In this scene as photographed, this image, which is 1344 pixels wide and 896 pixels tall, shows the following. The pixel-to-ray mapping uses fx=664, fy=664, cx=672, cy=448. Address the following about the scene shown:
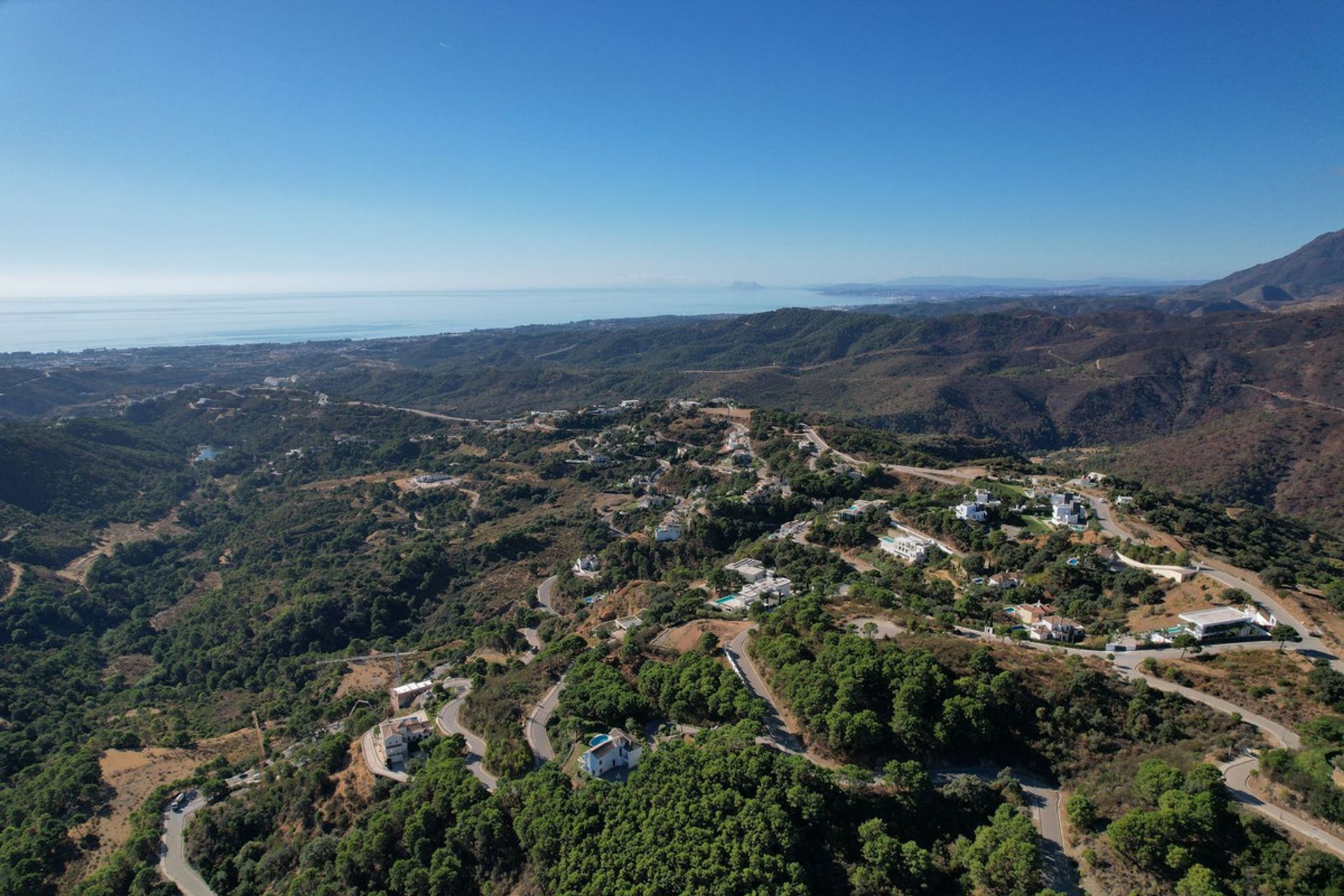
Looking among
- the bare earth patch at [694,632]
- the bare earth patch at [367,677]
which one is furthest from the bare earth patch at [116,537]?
the bare earth patch at [694,632]

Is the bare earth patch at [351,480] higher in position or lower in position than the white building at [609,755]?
lower

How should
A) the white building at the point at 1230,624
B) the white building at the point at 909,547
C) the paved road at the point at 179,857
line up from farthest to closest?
the white building at the point at 909,547, the white building at the point at 1230,624, the paved road at the point at 179,857

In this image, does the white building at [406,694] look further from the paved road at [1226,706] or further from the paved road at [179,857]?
the paved road at [1226,706]

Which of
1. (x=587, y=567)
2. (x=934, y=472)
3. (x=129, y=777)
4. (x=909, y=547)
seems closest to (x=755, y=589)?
(x=909, y=547)

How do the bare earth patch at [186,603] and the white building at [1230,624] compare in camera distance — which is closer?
the white building at [1230,624]

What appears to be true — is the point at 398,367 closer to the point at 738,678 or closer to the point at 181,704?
the point at 181,704

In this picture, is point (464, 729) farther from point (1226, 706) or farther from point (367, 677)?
point (1226, 706)

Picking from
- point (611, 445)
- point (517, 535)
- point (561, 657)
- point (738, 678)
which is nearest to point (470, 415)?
point (611, 445)
